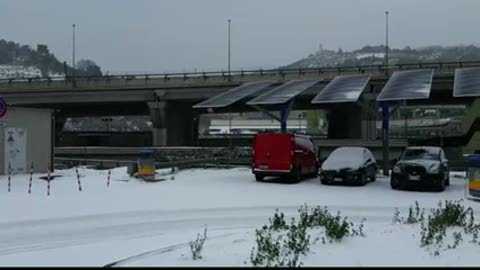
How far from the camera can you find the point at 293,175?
25266mm

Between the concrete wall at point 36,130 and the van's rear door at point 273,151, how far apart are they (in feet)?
35.2

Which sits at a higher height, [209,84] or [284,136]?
[209,84]

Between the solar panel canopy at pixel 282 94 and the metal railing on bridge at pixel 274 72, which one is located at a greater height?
the metal railing on bridge at pixel 274 72

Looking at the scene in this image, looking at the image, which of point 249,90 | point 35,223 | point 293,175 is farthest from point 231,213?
point 249,90

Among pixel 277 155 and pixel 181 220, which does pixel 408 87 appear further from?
pixel 181 220

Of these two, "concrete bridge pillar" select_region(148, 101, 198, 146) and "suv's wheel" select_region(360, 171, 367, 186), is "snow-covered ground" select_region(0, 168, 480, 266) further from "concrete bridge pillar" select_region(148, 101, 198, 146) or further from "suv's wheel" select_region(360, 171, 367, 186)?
"concrete bridge pillar" select_region(148, 101, 198, 146)

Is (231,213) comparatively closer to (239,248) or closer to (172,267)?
(239,248)

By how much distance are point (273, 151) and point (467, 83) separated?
10.6m

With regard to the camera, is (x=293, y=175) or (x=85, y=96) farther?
(x=85, y=96)

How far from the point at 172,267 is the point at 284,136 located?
17.9 m

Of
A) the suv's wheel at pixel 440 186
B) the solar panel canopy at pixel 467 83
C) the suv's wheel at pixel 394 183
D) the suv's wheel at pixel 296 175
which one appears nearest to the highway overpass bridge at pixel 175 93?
the solar panel canopy at pixel 467 83

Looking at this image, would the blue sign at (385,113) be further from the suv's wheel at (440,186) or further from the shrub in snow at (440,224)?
the shrub in snow at (440,224)

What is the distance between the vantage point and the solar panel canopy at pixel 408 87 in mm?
26844

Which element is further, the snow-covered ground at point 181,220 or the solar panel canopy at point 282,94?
the solar panel canopy at point 282,94
